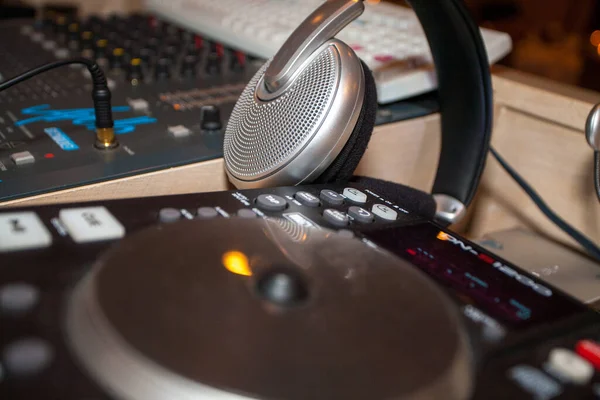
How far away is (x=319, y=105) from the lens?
400mm

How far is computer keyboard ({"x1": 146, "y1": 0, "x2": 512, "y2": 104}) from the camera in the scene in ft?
2.03

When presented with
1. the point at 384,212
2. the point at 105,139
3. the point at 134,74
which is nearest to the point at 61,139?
the point at 105,139

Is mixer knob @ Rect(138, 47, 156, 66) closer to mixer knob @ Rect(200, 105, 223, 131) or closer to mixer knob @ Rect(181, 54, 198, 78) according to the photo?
mixer knob @ Rect(181, 54, 198, 78)

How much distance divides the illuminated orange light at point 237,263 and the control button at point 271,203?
8cm

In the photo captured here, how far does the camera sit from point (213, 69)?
0.68 meters

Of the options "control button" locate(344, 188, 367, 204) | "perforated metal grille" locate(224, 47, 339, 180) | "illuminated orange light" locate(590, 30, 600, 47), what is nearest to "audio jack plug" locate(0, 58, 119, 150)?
"perforated metal grille" locate(224, 47, 339, 180)

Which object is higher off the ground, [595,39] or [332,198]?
[332,198]

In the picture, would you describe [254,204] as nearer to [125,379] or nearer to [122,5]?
[125,379]

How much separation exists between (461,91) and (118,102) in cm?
33

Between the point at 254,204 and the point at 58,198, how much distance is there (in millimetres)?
151

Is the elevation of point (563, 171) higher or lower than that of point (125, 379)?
lower

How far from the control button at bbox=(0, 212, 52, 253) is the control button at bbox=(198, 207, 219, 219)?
0.08 metres

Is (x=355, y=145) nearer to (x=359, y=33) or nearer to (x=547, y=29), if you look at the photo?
(x=359, y=33)

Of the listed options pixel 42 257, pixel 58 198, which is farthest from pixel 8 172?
pixel 42 257
